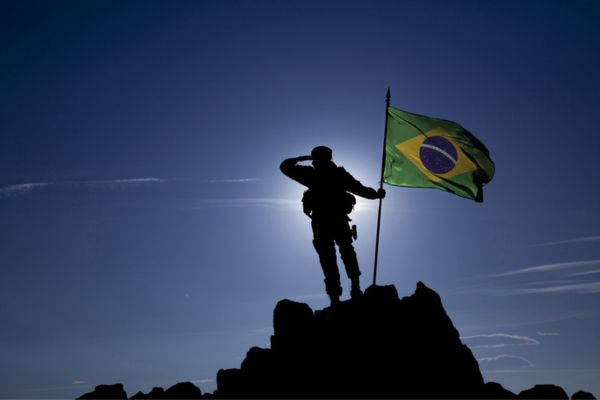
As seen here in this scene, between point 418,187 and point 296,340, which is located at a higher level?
point 418,187

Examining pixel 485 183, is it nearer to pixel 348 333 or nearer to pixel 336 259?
pixel 336 259

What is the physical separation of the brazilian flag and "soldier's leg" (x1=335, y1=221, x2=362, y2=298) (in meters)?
3.31

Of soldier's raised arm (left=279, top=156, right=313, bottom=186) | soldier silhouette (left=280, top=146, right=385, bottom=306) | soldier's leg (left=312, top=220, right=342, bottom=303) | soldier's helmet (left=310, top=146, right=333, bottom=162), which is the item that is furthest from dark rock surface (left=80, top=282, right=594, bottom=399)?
soldier's helmet (left=310, top=146, right=333, bottom=162)

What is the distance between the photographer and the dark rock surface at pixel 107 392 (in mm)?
11516

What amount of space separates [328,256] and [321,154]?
2997 mm

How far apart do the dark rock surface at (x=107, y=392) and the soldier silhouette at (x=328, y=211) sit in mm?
6808

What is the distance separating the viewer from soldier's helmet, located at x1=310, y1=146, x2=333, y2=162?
38.8 feet

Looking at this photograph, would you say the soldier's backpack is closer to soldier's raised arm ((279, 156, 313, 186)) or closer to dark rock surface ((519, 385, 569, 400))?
soldier's raised arm ((279, 156, 313, 186))

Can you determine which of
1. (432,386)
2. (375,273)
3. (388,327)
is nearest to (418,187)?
(375,273)

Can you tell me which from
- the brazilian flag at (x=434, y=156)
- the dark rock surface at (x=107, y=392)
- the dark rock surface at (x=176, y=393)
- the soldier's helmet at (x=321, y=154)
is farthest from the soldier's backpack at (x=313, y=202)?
the dark rock surface at (x=107, y=392)

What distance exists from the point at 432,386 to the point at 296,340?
3674mm

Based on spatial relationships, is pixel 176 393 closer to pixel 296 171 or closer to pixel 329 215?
pixel 329 215

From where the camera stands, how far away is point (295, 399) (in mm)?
9695

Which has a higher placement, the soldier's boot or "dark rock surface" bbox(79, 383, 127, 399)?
the soldier's boot
